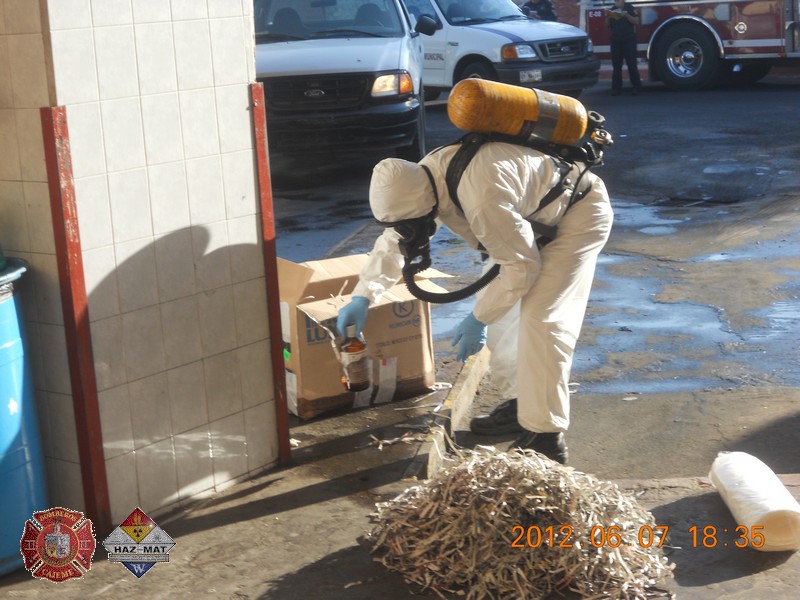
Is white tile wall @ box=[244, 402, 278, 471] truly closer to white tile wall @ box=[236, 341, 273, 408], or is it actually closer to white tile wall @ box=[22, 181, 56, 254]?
white tile wall @ box=[236, 341, 273, 408]

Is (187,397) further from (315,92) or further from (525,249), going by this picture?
(315,92)

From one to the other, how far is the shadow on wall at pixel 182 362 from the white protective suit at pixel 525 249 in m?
0.62

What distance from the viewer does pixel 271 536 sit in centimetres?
422

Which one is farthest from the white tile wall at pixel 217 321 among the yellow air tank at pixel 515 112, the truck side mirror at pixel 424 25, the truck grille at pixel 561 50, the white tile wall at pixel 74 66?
the truck grille at pixel 561 50

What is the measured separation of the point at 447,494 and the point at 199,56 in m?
1.91

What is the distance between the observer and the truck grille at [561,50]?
48.1 feet

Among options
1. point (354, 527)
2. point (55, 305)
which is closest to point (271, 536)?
Result: point (354, 527)

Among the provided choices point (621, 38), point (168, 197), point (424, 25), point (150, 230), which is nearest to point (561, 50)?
point (621, 38)

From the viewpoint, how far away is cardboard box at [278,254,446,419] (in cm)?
528

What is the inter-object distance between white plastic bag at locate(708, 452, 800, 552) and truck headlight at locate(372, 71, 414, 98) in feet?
22.4

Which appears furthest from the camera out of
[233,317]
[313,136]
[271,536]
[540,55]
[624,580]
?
[540,55]

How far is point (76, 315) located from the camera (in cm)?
390

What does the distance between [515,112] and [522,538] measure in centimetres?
169

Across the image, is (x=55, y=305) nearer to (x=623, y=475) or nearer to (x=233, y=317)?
(x=233, y=317)
